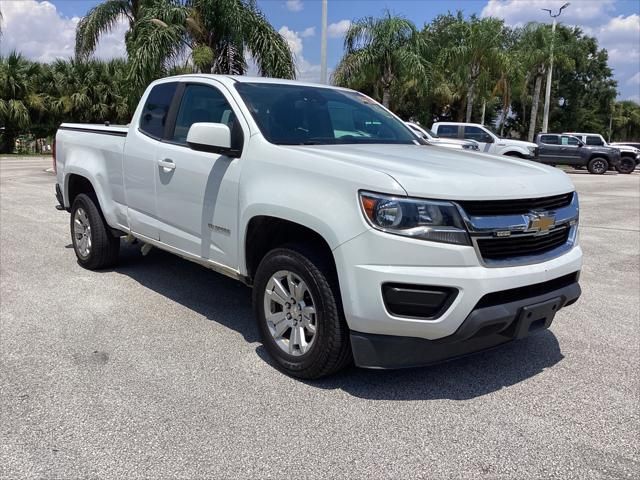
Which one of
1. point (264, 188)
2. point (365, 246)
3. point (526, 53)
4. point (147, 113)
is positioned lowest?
point (365, 246)

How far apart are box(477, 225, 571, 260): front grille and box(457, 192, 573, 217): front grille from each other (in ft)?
0.45

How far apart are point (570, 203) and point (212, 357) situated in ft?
8.40

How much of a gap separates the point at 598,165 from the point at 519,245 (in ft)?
85.7

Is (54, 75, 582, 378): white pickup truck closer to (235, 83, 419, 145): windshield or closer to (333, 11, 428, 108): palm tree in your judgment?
(235, 83, 419, 145): windshield

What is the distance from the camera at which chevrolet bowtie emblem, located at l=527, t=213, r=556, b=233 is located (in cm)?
331

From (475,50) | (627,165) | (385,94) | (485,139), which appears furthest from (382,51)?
(627,165)

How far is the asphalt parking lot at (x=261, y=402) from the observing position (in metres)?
2.79

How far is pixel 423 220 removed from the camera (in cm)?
Result: 305

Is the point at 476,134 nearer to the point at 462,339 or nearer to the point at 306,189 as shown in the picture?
the point at 306,189

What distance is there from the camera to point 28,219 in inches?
367

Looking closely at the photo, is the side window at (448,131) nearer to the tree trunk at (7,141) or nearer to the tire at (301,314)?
the tire at (301,314)

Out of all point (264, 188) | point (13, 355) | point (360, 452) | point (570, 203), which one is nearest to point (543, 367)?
point (570, 203)

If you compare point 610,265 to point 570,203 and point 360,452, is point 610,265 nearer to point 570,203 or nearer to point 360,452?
point 570,203

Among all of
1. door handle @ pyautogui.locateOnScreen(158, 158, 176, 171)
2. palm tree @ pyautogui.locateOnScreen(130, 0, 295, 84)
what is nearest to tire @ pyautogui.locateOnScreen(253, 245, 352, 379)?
door handle @ pyautogui.locateOnScreen(158, 158, 176, 171)
